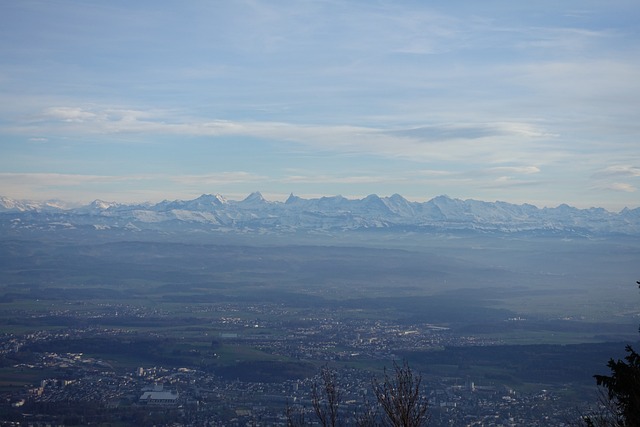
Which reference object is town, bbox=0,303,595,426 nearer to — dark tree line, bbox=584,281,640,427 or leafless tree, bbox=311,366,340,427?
leafless tree, bbox=311,366,340,427

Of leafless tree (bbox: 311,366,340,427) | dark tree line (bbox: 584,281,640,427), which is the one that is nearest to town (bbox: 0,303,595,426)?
leafless tree (bbox: 311,366,340,427)

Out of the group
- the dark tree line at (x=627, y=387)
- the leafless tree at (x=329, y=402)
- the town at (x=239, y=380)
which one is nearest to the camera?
the dark tree line at (x=627, y=387)

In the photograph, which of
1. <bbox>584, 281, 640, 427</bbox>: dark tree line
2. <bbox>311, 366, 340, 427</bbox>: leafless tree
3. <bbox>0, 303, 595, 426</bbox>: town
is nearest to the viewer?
<bbox>584, 281, 640, 427</bbox>: dark tree line

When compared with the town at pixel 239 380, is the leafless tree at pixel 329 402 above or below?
above

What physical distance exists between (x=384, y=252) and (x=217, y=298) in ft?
226

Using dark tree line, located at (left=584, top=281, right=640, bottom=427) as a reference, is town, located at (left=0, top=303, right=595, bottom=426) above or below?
below

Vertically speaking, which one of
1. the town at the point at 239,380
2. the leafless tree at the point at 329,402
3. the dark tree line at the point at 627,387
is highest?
the dark tree line at the point at 627,387

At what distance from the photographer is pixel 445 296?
350 ft

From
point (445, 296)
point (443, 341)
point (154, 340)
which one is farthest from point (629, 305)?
point (154, 340)

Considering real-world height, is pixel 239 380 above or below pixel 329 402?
below

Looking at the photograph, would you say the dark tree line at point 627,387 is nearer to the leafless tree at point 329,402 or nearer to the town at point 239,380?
the leafless tree at point 329,402

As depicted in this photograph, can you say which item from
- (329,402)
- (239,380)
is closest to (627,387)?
(329,402)

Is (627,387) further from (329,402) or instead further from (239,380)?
(239,380)

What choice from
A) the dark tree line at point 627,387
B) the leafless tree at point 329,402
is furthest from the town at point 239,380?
the dark tree line at point 627,387
